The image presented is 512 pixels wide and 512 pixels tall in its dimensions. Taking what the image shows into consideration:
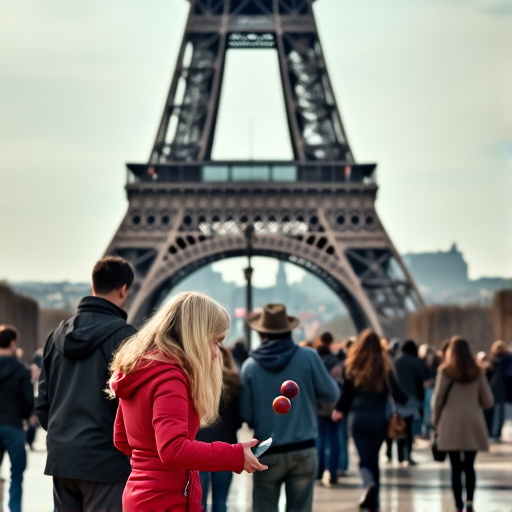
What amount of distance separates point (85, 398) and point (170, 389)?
5.44ft

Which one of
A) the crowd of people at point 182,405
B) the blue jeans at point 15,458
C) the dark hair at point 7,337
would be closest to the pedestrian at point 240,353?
the crowd of people at point 182,405

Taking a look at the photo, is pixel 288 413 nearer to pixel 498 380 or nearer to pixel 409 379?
pixel 409 379

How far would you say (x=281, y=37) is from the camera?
49500mm

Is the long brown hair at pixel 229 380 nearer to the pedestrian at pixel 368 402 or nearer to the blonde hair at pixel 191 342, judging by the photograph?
the pedestrian at pixel 368 402

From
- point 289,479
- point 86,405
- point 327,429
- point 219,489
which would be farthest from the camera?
point 327,429

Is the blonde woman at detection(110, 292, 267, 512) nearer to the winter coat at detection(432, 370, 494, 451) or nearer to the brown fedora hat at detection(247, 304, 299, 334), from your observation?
the brown fedora hat at detection(247, 304, 299, 334)

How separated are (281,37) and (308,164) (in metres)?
5.68

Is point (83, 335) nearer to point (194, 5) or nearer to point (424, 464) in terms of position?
point (424, 464)

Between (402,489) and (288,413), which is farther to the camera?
(402,489)

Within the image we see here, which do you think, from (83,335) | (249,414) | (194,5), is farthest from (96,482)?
(194,5)

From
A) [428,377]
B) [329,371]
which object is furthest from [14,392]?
[428,377]

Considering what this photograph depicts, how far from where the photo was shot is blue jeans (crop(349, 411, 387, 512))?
10.2 m

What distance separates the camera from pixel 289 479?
8.02 meters

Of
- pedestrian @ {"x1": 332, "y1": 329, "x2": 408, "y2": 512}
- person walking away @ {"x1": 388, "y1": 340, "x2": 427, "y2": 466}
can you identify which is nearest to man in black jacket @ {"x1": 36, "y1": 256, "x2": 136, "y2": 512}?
pedestrian @ {"x1": 332, "y1": 329, "x2": 408, "y2": 512}
